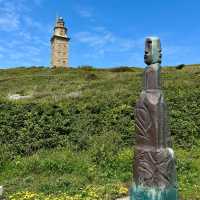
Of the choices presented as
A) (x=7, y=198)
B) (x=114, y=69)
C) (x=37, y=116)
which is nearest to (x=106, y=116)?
(x=37, y=116)

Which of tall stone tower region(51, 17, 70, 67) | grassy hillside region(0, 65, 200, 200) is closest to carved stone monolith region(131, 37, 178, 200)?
grassy hillside region(0, 65, 200, 200)

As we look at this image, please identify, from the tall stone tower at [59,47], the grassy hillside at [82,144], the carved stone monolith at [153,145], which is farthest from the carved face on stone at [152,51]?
the tall stone tower at [59,47]

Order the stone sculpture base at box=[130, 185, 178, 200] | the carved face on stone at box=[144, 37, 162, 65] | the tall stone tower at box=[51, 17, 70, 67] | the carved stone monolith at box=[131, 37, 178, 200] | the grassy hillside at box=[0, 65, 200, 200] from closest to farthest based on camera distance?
the stone sculpture base at box=[130, 185, 178, 200] < the carved stone monolith at box=[131, 37, 178, 200] < the carved face on stone at box=[144, 37, 162, 65] < the grassy hillside at box=[0, 65, 200, 200] < the tall stone tower at box=[51, 17, 70, 67]

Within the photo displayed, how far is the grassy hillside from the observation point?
1466 centimetres

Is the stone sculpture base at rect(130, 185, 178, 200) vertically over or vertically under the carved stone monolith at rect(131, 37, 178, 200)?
under

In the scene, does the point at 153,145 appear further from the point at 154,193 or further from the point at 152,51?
the point at 152,51

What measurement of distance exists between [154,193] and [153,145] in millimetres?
874

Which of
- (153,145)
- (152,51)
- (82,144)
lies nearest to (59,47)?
(82,144)

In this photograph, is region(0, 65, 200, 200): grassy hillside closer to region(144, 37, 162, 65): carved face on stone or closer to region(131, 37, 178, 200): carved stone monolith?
region(131, 37, 178, 200): carved stone monolith

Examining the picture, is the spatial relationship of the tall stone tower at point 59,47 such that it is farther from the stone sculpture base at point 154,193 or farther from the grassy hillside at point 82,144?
the stone sculpture base at point 154,193

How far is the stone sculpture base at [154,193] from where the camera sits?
8.54 metres

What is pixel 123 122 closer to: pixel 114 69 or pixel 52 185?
pixel 52 185

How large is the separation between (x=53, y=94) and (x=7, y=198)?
19.5 m

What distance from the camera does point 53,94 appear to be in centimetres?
3281
